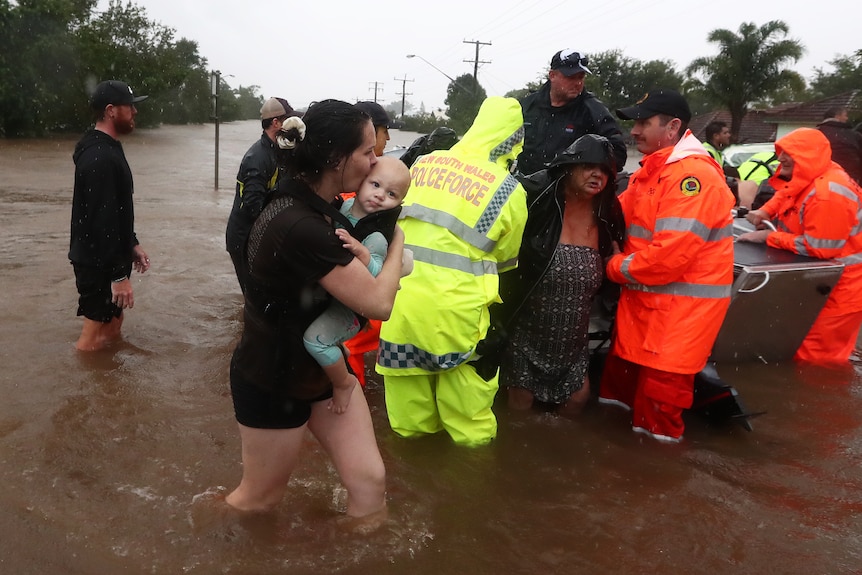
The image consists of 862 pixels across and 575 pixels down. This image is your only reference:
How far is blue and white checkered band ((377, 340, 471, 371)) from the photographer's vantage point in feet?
12.0

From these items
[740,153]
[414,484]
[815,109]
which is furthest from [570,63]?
[815,109]

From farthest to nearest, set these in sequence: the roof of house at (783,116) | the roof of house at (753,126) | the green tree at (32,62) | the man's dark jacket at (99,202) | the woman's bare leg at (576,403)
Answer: the roof of house at (753,126)
the roof of house at (783,116)
the green tree at (32,62)
the man's dark jacket at (99,202)
the woman's bare leg at (576,403)

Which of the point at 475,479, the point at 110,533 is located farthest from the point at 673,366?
the point at 110,533

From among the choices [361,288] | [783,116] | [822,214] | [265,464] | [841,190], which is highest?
[783,116]

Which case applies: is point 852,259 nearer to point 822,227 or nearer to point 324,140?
point 822,227

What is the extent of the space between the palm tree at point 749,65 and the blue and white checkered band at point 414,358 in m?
39.0

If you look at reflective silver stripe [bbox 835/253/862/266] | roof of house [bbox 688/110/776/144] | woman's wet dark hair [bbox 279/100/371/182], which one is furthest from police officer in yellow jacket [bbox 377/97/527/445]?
roof of house [bbox 688/110/776/144]

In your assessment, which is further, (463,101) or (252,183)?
(463,101)

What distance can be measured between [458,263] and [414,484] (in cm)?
117

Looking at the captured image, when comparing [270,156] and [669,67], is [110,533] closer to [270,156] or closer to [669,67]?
[270,156]

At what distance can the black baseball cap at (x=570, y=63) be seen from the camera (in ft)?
16.1

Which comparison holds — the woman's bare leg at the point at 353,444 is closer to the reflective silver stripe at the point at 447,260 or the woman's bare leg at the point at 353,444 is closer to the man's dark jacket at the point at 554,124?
the reflective silver stripe at the point at 447,260

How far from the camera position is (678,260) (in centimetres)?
393

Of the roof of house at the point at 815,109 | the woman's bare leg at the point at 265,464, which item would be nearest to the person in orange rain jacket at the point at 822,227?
the woman's bare leg at the point at 265,464
